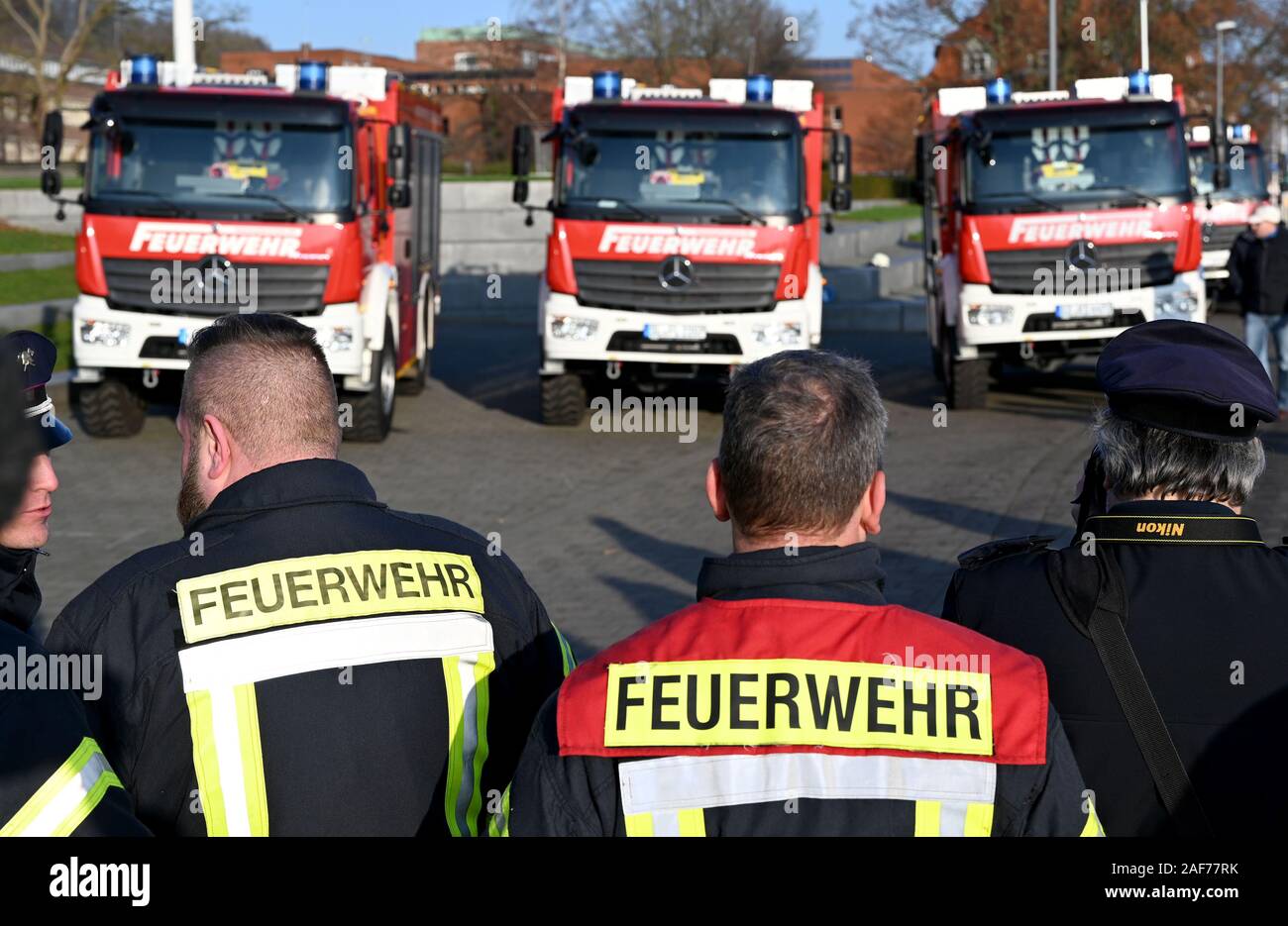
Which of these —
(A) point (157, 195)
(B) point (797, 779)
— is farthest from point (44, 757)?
(A) point (157, 195)

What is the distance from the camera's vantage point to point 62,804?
177 cm

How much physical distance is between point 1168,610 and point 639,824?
100cm

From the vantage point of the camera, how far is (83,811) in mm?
1791

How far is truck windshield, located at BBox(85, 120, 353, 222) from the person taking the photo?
13.0m

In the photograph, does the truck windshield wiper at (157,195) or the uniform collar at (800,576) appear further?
the truck windshield wiper at (157,195)

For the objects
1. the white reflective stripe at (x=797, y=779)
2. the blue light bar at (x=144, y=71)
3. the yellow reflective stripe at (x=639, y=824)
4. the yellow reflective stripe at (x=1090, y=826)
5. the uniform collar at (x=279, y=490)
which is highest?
the blue light bar at (x=144, y=71)

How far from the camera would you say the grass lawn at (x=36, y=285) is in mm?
22570

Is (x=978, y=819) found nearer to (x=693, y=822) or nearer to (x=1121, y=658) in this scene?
(x=693, y=822)

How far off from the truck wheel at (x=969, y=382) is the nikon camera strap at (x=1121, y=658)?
42.9ft

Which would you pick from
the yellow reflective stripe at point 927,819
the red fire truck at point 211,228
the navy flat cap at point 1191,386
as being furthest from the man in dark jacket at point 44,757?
the red fire truck at point 211,228

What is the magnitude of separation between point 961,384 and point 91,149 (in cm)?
804

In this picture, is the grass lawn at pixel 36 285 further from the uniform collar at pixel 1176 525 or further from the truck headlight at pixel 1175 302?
the uniform collar at pixel 1176 525

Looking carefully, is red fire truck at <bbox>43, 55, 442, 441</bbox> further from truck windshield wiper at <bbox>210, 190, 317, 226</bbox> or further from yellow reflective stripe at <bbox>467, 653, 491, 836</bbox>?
yellow reflective stripe at <bbox>467, 653, 491, 836</bbox>
